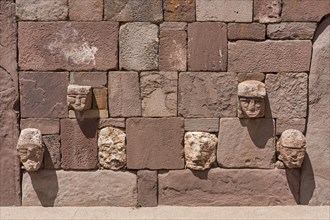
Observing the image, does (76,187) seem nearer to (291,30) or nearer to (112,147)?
(112,147)

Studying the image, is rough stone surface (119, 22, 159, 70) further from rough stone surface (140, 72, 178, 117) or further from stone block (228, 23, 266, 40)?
stone block (228, 23, 266, 40)

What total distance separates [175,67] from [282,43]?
3.96ft

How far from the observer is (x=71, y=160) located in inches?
194

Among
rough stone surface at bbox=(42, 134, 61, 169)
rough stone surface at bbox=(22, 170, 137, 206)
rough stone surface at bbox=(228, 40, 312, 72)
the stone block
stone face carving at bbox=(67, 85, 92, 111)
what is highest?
the stone block

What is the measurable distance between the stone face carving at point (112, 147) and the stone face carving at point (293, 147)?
5.81ft

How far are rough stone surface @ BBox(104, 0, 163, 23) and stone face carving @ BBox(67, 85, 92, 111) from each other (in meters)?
0.82

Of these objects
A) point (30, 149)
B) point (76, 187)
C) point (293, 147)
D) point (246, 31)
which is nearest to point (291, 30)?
point (246, 31)

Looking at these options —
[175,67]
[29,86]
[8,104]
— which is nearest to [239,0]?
[175,67]

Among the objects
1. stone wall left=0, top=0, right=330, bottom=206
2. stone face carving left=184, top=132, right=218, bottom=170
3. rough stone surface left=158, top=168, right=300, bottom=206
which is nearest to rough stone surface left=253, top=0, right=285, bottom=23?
stone wall left=0, top=0, right=330, bottom=206

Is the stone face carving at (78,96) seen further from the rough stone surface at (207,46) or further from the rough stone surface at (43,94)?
the rough stone surface at (207,46)

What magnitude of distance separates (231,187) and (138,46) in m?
1.90

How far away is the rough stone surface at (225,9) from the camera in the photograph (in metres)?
4.73

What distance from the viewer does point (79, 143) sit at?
16.1 feet

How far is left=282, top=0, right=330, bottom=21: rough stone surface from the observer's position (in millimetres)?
4715
